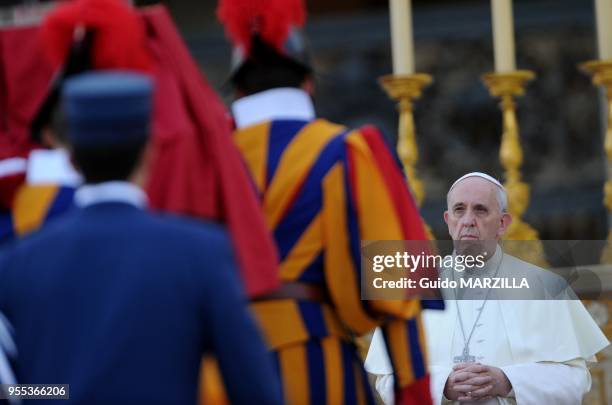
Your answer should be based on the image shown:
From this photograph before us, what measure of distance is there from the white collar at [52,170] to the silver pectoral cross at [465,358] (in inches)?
58.7

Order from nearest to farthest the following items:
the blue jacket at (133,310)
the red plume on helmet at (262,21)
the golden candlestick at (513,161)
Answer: the blue jacket at (133,310) → the red plume on helmet at (262,21) → the golden candlestick at (513,161)

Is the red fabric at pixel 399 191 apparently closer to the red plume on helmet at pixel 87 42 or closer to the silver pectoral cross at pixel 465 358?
the red plume on helmet at pixel 87 42

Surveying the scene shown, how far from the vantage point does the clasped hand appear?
4336mm

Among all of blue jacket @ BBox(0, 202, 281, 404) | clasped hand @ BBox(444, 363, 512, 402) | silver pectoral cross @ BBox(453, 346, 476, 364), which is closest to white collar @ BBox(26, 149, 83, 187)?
blue jacket @ BBox(0, 202, 281, 404)

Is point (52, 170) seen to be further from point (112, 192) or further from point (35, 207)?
point (112, 192)

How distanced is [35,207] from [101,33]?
35 centimetres

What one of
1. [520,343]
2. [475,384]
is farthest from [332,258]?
[520,343]

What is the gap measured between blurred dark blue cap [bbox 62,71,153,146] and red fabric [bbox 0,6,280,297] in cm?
64

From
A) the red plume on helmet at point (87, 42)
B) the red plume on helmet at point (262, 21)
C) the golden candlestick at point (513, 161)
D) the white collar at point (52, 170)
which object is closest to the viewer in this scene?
the red plume on helmet at point (87, 42)

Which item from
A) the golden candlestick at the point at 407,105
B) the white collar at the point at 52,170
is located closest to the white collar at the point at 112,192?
the white collar at the point at 52,170

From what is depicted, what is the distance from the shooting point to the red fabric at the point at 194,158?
321 centimetres

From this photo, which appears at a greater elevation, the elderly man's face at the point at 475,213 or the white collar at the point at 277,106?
the white collar at the point at 277,106

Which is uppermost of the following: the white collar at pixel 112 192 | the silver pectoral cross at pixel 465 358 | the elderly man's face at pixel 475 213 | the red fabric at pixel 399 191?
the white collar at pixel 112 192

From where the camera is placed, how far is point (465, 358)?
4527 millimetres
